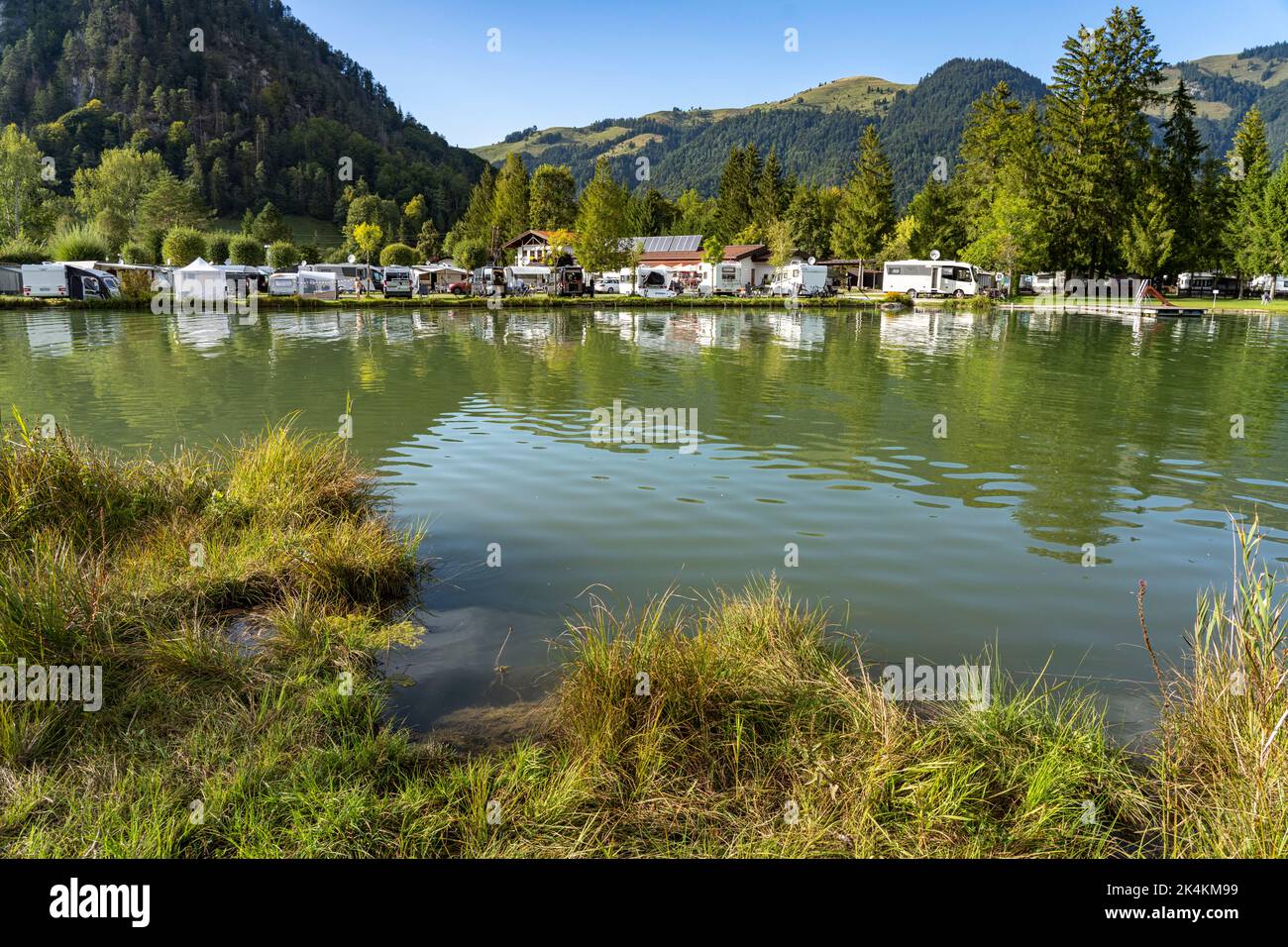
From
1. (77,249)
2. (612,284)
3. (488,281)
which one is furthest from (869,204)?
(77,249)

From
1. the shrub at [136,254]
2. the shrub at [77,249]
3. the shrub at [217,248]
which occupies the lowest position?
the shrub at [77,249]

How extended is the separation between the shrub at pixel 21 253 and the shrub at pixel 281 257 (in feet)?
71.3

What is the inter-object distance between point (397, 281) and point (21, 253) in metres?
24.8

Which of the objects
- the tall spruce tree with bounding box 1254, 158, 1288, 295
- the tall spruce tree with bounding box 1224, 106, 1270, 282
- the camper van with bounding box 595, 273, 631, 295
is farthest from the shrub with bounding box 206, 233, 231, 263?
the tall spruce tree with bounding box 1254, 158, 1288, 295

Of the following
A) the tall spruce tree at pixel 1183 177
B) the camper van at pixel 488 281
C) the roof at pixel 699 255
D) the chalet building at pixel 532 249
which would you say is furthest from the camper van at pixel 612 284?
the tall spruce tree at pixel 1183 177

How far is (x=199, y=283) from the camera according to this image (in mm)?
54250

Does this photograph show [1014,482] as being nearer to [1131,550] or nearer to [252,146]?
[1131,550]

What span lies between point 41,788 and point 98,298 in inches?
2102

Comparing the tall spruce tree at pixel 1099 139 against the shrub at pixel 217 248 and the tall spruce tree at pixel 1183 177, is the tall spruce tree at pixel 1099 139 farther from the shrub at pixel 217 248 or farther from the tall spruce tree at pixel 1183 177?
the shrub at pixel 217 248

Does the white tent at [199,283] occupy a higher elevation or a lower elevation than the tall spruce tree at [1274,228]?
lower

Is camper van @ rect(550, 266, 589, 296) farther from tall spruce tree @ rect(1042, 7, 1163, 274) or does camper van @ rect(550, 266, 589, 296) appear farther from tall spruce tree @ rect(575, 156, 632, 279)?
tall spruce tree @ rect(1042, 7, 1163, 274)

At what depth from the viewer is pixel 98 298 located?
157 ft

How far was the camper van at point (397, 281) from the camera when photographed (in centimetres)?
6486
